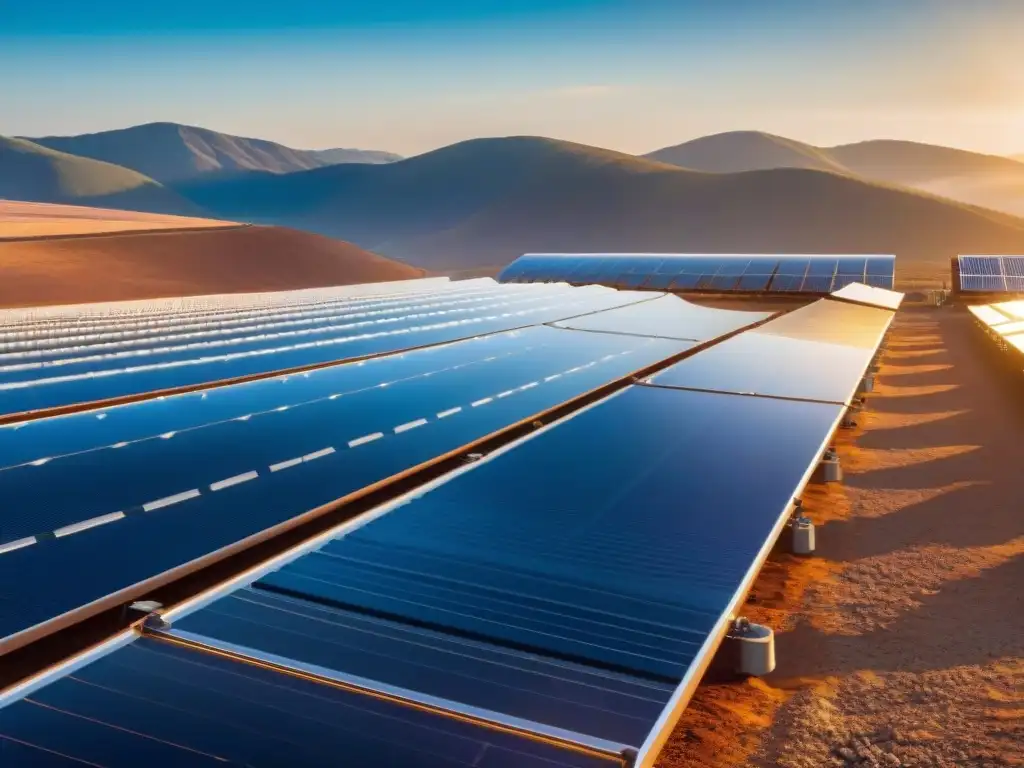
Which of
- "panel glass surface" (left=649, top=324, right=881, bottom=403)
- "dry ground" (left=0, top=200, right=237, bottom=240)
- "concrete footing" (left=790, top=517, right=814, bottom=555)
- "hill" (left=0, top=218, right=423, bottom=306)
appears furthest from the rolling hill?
"concrete footing" (left=790, top=517, right=814, bottom=555)

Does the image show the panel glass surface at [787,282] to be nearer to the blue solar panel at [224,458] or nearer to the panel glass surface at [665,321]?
the panel glass surface at [665,321]

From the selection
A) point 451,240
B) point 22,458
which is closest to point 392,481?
point 22,458

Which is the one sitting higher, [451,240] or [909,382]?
[451,240]

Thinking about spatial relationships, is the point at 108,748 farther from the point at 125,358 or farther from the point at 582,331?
the point at 582,331

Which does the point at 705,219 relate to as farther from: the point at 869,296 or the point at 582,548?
the point at 582,548

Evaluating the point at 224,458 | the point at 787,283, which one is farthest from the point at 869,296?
the point at 224,458

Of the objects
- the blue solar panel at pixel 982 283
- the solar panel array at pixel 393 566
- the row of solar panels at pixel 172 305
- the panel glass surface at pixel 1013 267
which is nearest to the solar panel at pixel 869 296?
the blue solar panel at pixel 982 283
